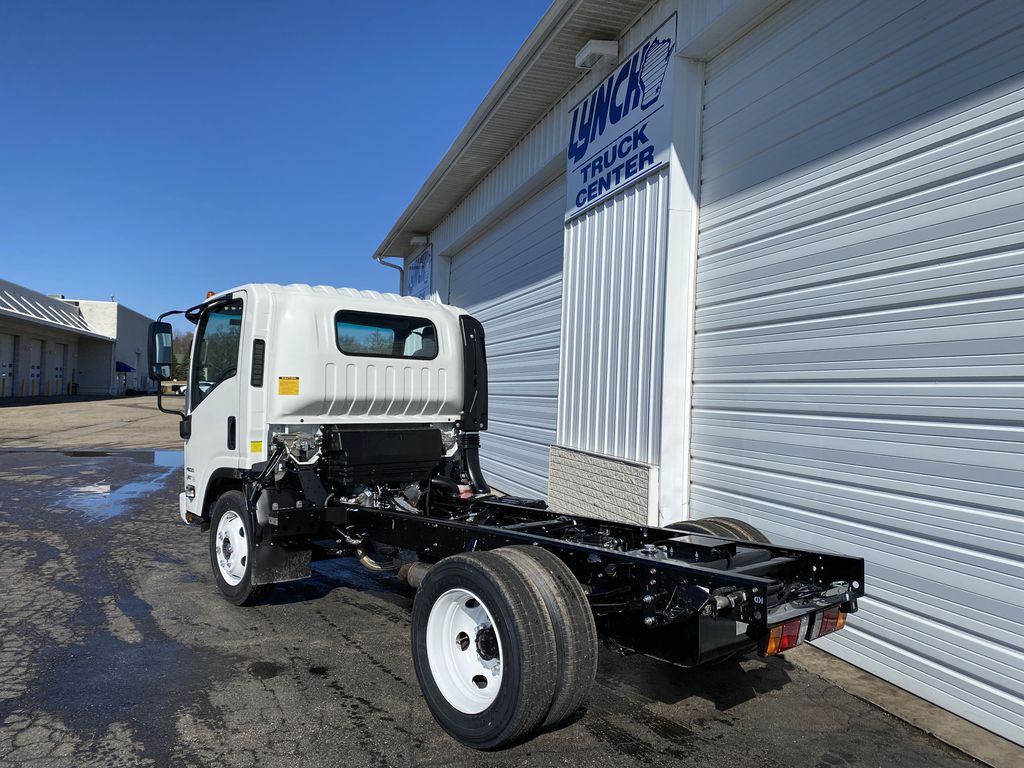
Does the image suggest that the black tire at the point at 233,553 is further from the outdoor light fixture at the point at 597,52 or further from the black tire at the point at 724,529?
the outdoor light fixture at the point at 597,52

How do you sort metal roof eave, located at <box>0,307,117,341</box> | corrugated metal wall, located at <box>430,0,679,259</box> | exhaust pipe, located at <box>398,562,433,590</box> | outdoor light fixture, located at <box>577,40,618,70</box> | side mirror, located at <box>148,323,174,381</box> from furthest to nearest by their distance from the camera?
metal roof eave, located at <box>0,307,117,341</box> → outdoor light fixture, located at <box>577,40,618,70</box> → corrugated metal wall, located at <box>430,0,679,259</box> → side mirror, located at <box>148,323,174,381</box> → exhaust pipe, located at <box>398,562,433,590</box>

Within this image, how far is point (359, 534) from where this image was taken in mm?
5430

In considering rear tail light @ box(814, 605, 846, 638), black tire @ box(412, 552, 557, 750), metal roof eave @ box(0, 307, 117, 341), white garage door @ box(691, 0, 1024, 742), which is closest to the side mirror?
black tire @ box(412, 552, 557, 750)

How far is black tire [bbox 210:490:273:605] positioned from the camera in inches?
216

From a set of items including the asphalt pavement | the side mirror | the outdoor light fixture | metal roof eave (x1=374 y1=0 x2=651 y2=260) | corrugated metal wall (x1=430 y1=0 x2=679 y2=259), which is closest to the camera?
the asphalt pavement

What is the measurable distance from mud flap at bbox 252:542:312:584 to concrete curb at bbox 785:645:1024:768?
364 cm

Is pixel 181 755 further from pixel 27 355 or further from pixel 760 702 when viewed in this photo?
pixel 27 355

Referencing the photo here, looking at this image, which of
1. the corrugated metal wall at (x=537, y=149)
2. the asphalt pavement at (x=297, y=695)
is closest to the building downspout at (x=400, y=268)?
the corrugated metal wall at (x=537, y=149)

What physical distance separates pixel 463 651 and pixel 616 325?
4827 millimetres

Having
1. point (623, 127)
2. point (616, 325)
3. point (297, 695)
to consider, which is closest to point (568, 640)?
point (297, 695)

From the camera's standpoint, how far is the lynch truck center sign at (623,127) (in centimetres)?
717

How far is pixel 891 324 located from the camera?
481 centimetres

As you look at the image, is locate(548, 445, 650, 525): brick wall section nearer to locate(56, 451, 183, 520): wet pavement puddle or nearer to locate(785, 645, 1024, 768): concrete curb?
locate(785, 645, 1024, 768): concrete curb

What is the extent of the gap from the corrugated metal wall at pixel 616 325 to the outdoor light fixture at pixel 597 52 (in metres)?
1.63
